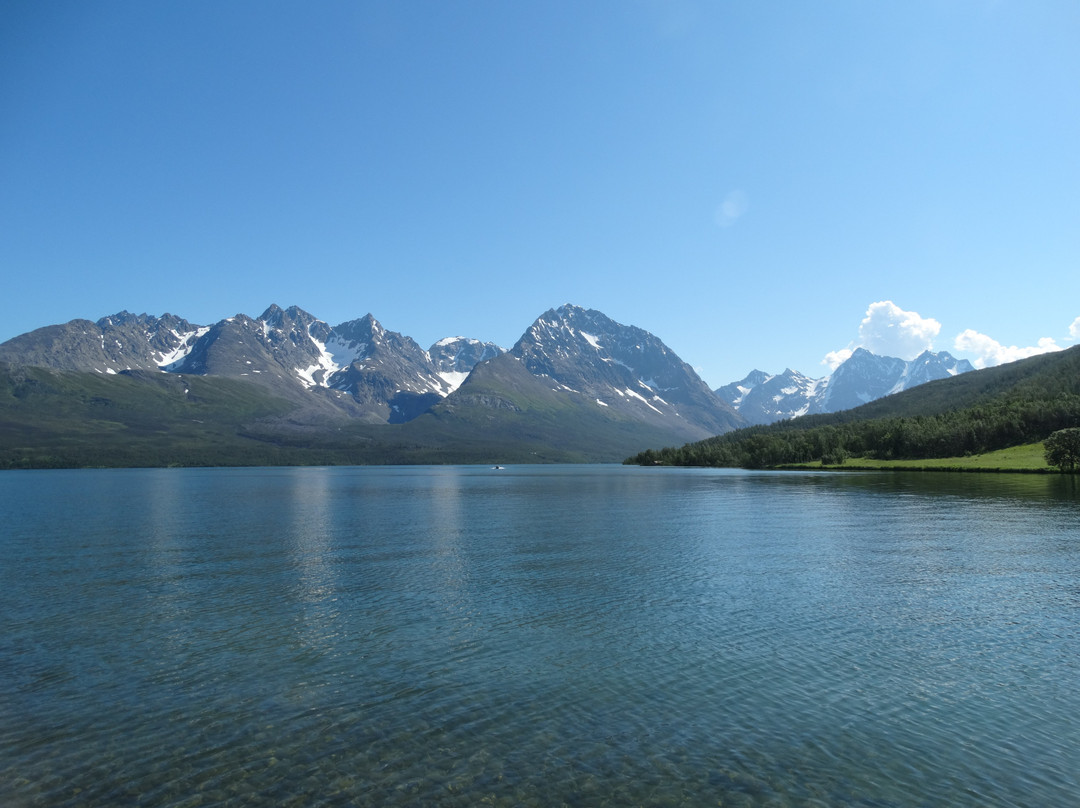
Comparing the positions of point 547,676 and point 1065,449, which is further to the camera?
point 1065,449

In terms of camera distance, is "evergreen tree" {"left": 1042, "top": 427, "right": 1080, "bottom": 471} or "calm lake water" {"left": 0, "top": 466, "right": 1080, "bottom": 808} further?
"evergreen tree" {"left": 1042, "top": 427, "right": 1080, "bottom": 471}

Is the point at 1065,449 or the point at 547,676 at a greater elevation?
the point at 1065,449

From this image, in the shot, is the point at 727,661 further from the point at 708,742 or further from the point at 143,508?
the point at 143,508

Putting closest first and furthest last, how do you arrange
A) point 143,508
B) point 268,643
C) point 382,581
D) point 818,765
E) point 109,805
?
point 109,805, point 818,765, point 268,643, point 382,581, point 143,508

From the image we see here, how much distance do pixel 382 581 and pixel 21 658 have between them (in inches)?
968

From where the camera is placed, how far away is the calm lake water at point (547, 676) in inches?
813

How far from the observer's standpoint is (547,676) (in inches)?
1193

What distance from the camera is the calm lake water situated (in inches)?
813

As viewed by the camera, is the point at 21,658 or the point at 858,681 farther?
the point at 21,658

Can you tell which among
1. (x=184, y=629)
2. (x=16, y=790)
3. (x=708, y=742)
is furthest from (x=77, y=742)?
(x=708, y=742)

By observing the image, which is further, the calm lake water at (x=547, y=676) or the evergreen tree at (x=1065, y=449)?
the evergreen tree at (x=1065, y=449)

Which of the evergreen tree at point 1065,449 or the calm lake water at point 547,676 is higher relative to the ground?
the evergreen tree at point 1065,449

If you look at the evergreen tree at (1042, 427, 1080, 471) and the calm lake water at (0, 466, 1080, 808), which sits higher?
the evergreen tree at (1042, 427, 1080, 471)

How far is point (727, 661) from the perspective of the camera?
32281 mm
